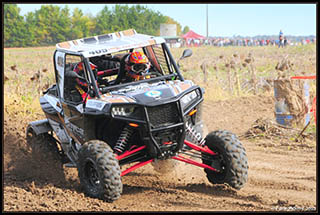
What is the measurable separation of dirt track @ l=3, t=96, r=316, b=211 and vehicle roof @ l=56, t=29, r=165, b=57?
207cm

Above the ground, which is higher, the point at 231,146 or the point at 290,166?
the point at 231,146

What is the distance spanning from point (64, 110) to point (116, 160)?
5.77 feet

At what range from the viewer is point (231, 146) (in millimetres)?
6820

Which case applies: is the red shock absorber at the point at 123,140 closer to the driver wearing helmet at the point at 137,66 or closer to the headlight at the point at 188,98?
the headlight at the point at 188,98

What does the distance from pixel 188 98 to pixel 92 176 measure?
1.71 metres

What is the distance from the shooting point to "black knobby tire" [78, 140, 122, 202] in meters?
6.14

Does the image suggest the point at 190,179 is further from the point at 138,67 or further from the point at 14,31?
the point at 14,31

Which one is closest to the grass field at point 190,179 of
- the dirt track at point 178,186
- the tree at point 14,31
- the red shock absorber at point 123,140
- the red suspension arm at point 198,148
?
the dirt track at point 178,186

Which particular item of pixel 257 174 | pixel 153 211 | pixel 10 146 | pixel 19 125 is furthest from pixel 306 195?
pixel 19 125

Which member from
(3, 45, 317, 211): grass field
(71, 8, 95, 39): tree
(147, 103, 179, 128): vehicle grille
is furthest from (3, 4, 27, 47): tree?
(147, 103, 179, 128): vehicle grille

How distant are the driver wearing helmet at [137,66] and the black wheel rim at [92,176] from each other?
1603mm

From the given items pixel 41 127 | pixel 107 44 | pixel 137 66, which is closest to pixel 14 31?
pixel 41 127

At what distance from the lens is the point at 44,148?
339 inches

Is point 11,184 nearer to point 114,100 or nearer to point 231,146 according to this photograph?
point 114,100
